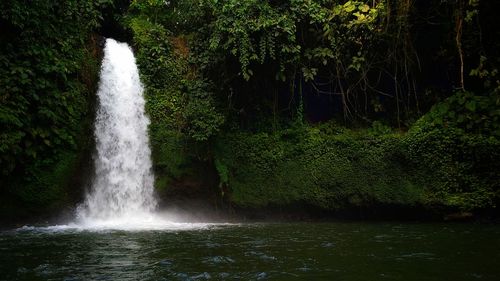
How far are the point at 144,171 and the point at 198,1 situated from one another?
4459 millimetres

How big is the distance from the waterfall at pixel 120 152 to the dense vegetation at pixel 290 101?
31 centimetres

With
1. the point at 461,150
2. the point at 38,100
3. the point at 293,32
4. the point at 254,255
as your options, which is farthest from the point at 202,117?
the point at 461,150

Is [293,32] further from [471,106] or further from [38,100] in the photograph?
[38,100]

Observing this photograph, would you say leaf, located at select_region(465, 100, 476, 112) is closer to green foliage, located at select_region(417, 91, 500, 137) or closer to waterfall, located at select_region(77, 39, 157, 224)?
green foliage, located at select_region(417, 91, 500, 137)

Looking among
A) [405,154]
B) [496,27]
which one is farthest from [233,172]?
[496,27]

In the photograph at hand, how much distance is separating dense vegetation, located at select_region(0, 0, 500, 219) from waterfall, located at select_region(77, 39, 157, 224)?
31 centimetres

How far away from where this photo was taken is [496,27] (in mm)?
9008

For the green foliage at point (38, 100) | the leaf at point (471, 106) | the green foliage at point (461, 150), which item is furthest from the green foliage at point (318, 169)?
the green foliage at point (38, 100)

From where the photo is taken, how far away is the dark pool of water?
13.1 ft

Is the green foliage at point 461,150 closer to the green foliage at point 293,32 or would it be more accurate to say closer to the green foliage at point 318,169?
the green foliage at point 318,169

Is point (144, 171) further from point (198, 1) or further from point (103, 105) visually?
point (198, 1)

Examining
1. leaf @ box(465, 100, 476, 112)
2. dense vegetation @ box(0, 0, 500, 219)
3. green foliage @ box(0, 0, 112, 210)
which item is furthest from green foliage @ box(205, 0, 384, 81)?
green foliage @ box(0, 0, 112, 210)

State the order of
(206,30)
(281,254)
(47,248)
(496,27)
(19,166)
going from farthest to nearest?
(206,30), (496,27), (19,166), (47,248), (281,254)

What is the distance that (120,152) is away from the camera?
9547mm
